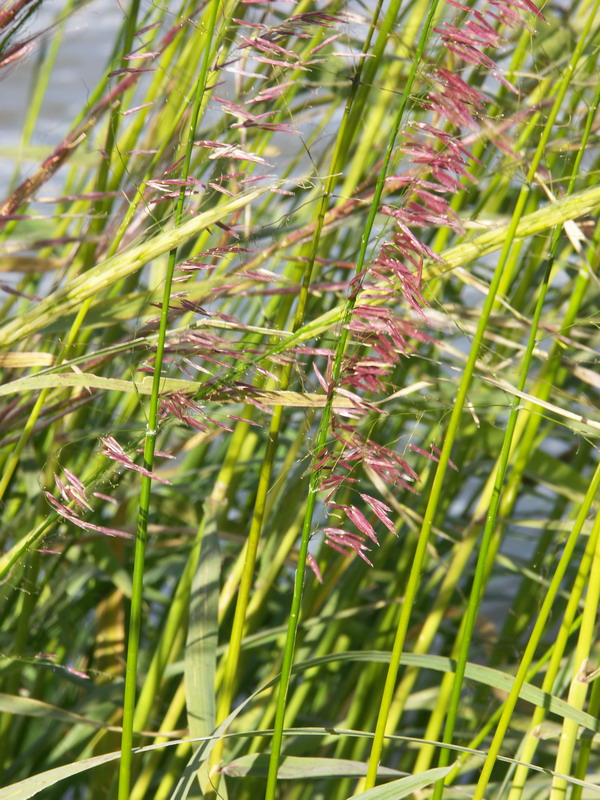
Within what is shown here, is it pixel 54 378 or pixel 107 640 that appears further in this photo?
pixel 107 640

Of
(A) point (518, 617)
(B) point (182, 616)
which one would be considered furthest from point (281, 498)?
(A) point (518, 617)

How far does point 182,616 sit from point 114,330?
22 centimetres

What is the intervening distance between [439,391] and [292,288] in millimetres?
246

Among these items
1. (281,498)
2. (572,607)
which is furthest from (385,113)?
(572,607)

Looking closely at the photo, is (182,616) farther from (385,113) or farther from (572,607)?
(385,113)

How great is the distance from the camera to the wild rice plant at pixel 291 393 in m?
0.32

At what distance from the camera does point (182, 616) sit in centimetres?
56

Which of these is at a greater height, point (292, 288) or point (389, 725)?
point (292, 288)

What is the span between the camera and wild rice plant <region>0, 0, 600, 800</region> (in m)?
0.32

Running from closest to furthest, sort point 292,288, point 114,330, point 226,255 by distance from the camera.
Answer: point 226,255
point 292,288
point 114,330

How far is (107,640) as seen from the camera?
67 cm

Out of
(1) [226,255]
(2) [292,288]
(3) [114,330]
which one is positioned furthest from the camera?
(3) [114,330]

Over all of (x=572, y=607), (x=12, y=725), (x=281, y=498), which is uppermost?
(x=572, y=607)

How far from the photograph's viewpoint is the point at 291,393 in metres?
0.35
